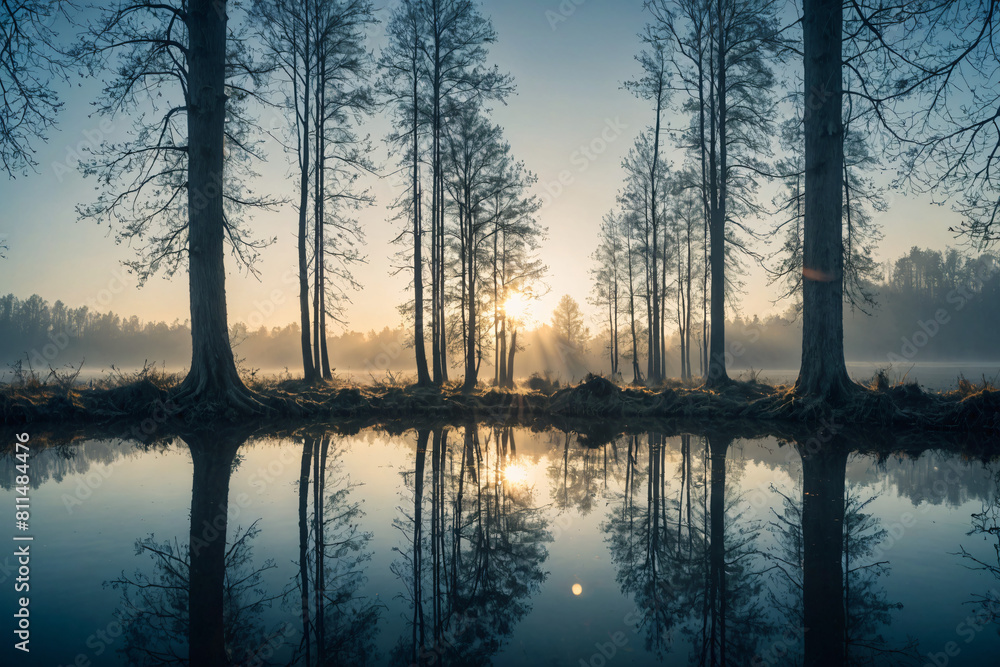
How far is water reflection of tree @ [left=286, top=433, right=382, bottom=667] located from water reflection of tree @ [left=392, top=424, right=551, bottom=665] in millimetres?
203

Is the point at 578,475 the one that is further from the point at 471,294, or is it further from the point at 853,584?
the point at 471,294

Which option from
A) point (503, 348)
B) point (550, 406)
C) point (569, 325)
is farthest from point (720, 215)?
point (569, 325)

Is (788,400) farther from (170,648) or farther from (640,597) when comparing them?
(170,648)

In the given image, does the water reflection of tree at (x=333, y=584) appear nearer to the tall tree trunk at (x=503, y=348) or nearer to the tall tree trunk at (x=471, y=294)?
the tall tree trunk at (x=471, y=294)

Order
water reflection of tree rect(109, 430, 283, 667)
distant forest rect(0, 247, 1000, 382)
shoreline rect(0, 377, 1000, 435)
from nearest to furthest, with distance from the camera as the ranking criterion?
1. water reflection of tree rect(109, 430, 283, 667)
2. shoreline rect(0, 377, 1000, 435)
3. distant forest rect(0, 247, 1000, 382)

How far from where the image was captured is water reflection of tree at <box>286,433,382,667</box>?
6.29 ft

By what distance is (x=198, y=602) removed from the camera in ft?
7.53

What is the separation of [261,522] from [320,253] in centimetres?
1517

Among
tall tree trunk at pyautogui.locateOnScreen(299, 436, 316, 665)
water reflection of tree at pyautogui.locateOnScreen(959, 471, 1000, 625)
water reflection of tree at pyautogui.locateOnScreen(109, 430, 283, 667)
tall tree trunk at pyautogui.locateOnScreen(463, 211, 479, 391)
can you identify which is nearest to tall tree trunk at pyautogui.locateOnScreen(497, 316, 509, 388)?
tall tree trunk at pyautogui.locateOnScreen(463, 211, 479, 391)

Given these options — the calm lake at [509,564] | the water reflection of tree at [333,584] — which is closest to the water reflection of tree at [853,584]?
the calm lake at [509,564]

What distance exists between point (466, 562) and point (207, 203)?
9.51 meters

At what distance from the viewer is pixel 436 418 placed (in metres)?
11.2

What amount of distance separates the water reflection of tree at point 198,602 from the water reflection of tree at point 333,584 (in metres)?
0.17

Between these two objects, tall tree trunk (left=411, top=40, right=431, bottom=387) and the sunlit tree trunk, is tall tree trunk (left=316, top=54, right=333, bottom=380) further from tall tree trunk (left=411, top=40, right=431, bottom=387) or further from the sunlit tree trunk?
the sunlit tree trunk
